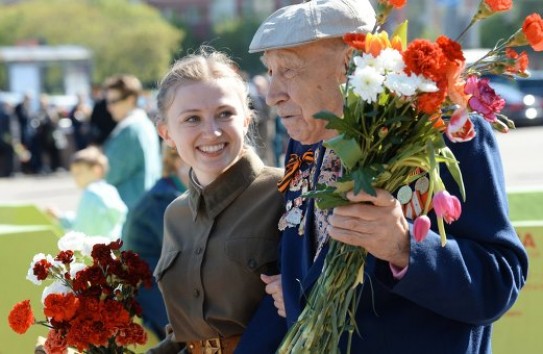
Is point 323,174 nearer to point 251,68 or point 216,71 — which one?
point 216,71

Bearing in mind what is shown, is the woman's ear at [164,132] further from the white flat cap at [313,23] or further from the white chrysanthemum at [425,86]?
the white chrysanthemum at [425,86]

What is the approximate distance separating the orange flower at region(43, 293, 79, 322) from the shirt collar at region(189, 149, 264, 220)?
0.45m

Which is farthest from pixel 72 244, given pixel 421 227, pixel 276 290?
pixel 421 227

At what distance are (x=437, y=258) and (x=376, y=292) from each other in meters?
0.22

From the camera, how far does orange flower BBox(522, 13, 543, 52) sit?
2123 millimetres

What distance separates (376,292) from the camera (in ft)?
7.78

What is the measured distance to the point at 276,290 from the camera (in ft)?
9.10

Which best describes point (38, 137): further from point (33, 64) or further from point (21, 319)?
point (21, 319)

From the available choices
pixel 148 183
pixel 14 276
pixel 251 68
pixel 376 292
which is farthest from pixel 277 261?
pixel 251 68

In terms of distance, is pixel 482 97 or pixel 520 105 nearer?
pixel 482 97

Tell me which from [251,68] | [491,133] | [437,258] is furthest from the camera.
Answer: [251,68]

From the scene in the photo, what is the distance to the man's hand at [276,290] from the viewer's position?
2.74 m

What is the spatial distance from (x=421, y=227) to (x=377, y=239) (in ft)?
0.33

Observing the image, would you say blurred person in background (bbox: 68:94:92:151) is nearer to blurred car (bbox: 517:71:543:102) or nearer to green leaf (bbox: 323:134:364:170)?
blurred car (bbox: 517:71:543:102)
